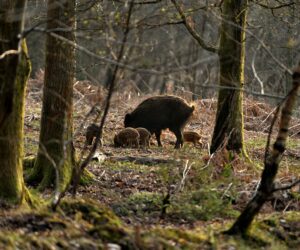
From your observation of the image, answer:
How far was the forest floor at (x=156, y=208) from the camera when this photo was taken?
7.03 metres

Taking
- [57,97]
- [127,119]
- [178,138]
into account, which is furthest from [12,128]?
[127,119]

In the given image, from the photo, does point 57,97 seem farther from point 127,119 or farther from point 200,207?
point 127,119

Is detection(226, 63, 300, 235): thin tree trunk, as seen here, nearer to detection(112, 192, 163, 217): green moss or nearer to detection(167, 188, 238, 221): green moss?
detection(167, 188, 238, 221): green moss

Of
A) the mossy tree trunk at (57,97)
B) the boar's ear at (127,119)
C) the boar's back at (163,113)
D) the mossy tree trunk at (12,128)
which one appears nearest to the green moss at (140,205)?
the mossy tree trunk at (57,97)

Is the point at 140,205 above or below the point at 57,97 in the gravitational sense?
below

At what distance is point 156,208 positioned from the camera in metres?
10.1

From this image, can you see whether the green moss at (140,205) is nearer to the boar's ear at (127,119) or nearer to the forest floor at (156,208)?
the forest floor at (156,208)

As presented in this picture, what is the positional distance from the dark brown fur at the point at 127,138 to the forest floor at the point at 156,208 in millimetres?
270

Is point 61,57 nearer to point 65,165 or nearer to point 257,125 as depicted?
point 65,165

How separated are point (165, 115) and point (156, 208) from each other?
25.4 feet

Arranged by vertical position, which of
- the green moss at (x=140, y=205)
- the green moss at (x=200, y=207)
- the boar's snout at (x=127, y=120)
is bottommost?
the green moss at (x=140, y=205)

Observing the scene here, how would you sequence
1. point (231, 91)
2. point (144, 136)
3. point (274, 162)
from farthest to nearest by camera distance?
1. point (144, 136)
2. point (231, 91)
3. point (274, 162)

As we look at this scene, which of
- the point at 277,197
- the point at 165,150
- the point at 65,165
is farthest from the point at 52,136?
the point at 165,150

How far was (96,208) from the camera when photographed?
795 cm
